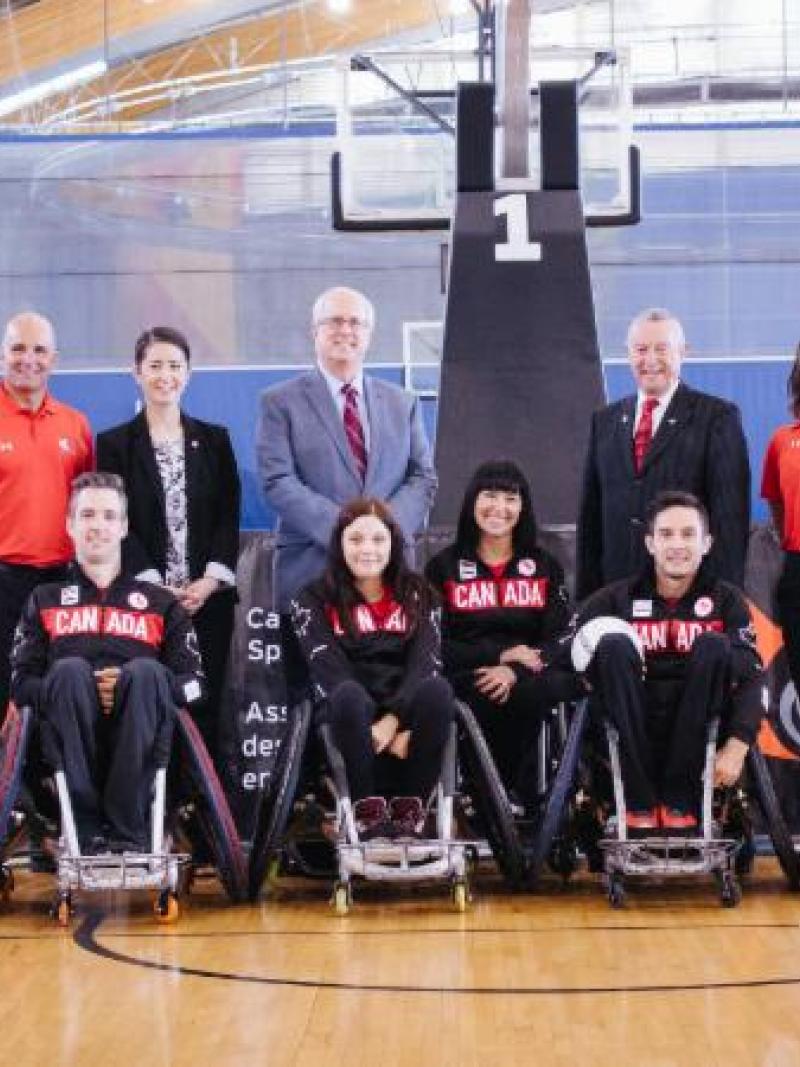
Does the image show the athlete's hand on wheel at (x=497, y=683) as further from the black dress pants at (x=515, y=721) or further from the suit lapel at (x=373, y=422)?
the suit lapel at (x=373, y=422)

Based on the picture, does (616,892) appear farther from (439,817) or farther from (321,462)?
(321,462)

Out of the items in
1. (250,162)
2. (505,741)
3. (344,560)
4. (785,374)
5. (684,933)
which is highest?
(250,162)

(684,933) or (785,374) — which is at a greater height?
(785,374)

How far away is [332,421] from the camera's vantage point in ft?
20.1

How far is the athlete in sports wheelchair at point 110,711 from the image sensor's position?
5.12 metres

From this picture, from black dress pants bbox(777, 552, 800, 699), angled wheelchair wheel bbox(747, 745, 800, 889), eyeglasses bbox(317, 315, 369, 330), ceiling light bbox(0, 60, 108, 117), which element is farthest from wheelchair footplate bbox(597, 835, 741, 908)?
ceiling light bbox(0, 60, 108, 117)

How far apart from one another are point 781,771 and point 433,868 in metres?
1.56

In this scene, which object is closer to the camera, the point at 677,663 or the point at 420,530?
the point at 677,663

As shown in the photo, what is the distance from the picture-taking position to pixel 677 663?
558 cm

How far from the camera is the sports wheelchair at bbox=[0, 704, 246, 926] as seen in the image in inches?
200

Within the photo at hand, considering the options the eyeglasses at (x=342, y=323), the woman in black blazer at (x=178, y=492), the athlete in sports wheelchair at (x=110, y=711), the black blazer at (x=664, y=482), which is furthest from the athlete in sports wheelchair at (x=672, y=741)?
the eyeglasses at (x=342, y=323)

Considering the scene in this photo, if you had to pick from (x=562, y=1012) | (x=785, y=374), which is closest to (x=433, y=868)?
(x=562, y=1012)

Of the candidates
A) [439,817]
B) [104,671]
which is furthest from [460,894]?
[104,671]

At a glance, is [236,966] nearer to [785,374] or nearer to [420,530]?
[420,530]
